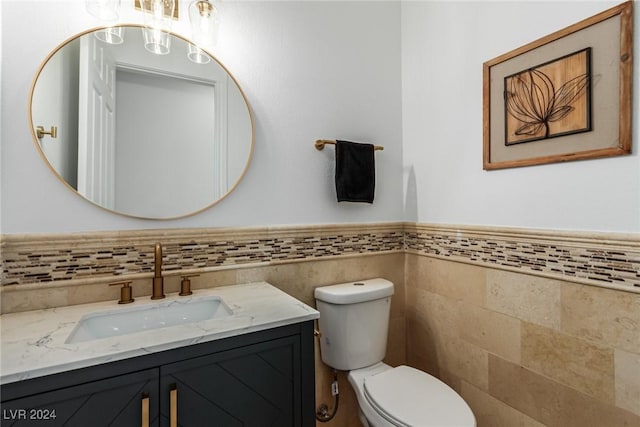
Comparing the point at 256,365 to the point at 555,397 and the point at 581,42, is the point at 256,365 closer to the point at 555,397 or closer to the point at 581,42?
the point at 555,397

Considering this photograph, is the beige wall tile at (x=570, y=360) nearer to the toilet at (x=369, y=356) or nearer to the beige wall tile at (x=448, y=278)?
the beige wall tile at (x=448, y=278)

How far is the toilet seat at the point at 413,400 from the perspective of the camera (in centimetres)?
111

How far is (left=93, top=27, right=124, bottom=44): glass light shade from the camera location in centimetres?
121

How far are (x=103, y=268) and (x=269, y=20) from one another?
1.29 m

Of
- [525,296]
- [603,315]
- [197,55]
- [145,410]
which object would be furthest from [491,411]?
[197,55]

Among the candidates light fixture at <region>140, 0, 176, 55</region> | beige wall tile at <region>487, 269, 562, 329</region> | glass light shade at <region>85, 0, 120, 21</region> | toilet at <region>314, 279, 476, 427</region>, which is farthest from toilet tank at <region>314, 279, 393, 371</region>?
glass light shade at <region>85, 0, 120, 21</region>

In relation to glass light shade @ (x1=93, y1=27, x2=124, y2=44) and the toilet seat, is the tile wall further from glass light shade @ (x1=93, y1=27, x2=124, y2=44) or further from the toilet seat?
glass light shade @ (x1=93, y1=27, x2=124, y2=44)

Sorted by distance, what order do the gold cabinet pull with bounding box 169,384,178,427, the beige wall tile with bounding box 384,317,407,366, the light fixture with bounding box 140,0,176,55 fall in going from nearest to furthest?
A: the gold cabinet pull with bounding box 169,384,178,427, the light fixture with bounding box 140,0,176,55, the beige wall tile with bounding box 384,317,407,366

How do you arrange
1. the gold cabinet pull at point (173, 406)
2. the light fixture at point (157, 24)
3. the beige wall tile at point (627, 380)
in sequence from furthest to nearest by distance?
the light fixture at point (157, 24) < the beige wall tile at point (627, 380) < the gold cabinet pull at point (173, 406)

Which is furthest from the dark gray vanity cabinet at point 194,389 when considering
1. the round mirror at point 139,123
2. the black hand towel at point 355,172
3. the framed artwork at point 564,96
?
the framed artwork at point 564,96

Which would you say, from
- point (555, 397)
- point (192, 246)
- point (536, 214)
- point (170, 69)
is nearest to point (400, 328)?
point (555, 397)

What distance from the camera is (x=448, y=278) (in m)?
1.63

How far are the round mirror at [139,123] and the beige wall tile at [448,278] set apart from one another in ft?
3.56

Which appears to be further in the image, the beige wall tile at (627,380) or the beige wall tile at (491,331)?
the beige wall tile at (491,331)
